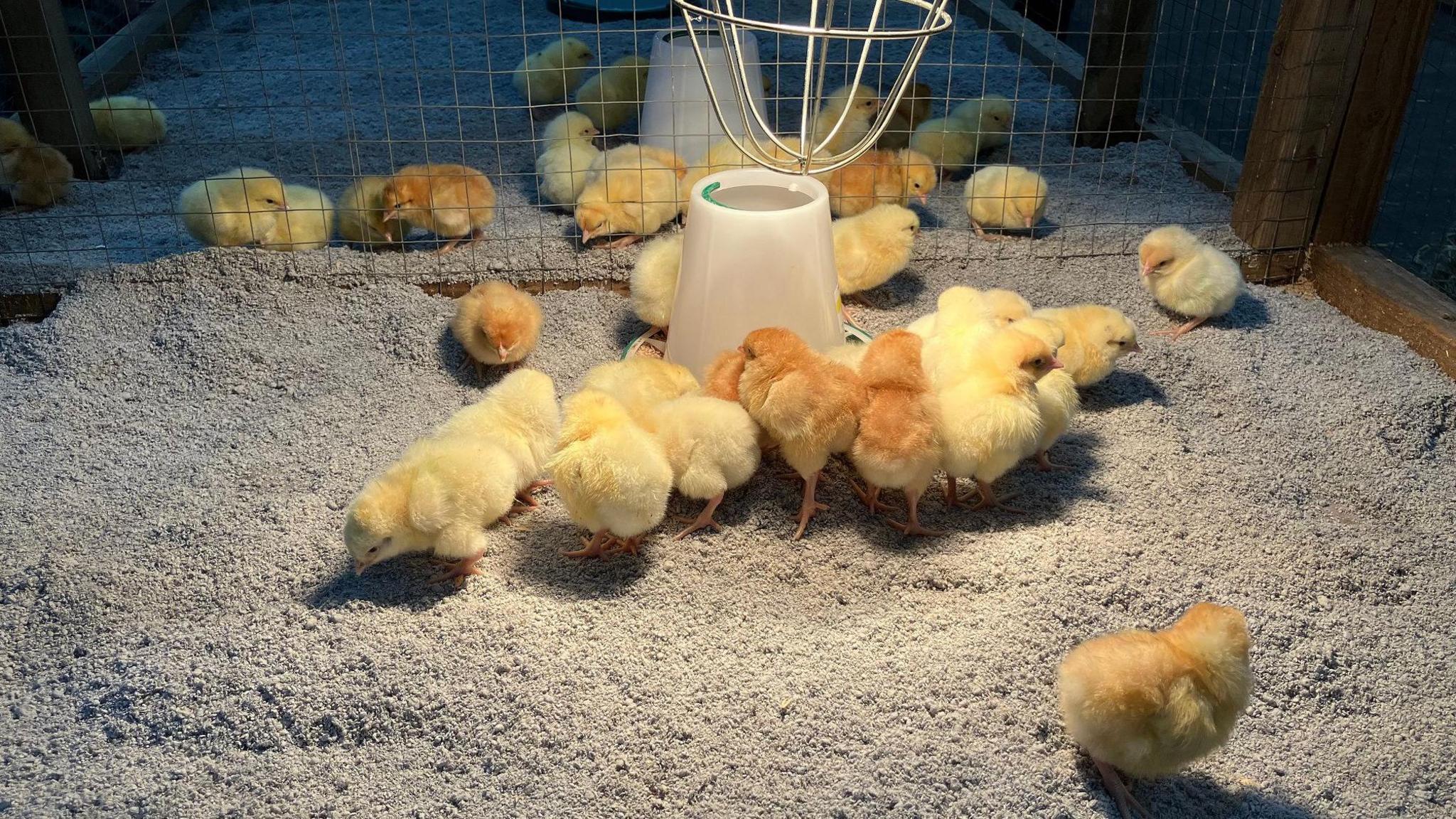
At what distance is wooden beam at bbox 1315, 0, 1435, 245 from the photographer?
3.14m

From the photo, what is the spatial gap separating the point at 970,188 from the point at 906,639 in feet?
6.53

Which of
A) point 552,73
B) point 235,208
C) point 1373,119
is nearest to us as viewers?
point 1373,119

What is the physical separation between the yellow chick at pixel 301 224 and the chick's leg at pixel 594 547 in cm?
165

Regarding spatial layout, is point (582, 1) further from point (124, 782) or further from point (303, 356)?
point (124, 782)

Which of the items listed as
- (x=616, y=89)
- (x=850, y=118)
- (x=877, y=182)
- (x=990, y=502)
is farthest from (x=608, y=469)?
(x=616, y=89)

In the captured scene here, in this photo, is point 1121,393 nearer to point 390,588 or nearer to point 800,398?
point 800,398

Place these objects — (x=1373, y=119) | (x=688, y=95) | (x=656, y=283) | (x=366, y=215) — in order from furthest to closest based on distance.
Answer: (x=688, y=95)
(x=366, y=215)
(x=1373, y=119)
(x=656, y=283)

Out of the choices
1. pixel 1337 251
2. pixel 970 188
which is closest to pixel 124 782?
pixel 970 188

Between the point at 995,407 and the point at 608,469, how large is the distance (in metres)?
0.75

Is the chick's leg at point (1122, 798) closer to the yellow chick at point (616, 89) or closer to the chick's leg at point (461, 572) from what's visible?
the chick's leg at point (461, 572)

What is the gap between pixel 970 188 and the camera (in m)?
3.66

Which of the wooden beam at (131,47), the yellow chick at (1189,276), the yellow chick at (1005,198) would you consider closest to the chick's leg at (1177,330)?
the yellow chick at (1189,276)

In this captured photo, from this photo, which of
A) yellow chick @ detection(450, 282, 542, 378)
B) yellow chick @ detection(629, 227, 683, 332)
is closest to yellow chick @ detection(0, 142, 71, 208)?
yellow chick @ detection(450, 282, 542, 378)

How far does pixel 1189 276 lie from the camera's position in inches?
122
